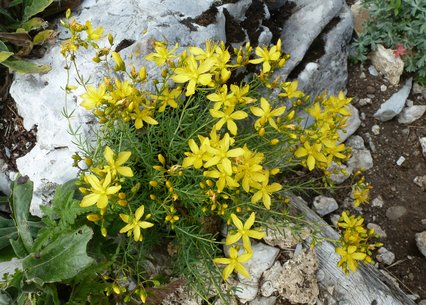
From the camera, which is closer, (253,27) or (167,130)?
(167,130)

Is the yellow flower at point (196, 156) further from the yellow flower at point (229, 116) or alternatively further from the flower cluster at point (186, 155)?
the yellow flower at point (229, 116)

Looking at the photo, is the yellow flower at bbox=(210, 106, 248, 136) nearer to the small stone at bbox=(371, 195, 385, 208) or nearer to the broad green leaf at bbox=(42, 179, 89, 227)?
the broad green leaf at bbox=(42, 179, 89, 227)

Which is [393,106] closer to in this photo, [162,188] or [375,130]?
[375,130]

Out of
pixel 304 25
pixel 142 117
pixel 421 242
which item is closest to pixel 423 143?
pixel 421 242

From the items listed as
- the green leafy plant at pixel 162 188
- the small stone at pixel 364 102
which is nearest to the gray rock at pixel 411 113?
the small stone at pixel 364 102

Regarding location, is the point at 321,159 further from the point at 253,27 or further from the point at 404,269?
the point at 404,269

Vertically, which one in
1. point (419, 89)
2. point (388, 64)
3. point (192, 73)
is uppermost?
point (192, 73)

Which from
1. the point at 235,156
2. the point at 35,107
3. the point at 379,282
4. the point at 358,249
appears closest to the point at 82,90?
the point at 35,107
